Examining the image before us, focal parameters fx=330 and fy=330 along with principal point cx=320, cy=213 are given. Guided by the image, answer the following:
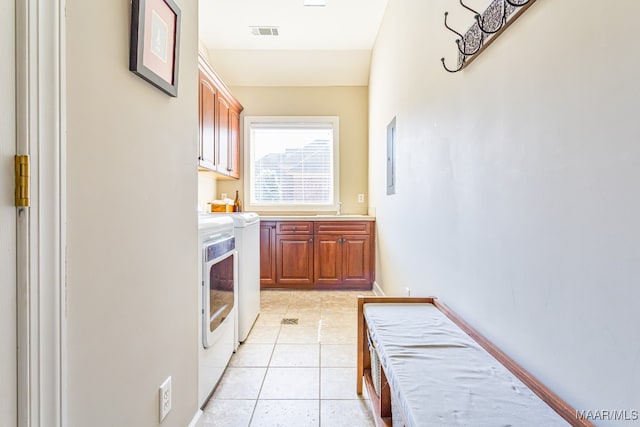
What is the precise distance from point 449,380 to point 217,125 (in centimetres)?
322

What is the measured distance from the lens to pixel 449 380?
983 mm

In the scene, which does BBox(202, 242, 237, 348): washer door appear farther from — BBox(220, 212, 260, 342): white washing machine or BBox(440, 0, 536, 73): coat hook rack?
BBox(440, 0, 536, 73): coat hook rack

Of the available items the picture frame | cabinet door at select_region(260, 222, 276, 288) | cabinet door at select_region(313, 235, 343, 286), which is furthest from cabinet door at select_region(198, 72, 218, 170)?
the picture frame

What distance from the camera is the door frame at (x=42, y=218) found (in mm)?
631

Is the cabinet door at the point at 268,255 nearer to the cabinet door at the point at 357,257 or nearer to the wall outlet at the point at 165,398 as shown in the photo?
the cabinet door at the point at 357,257

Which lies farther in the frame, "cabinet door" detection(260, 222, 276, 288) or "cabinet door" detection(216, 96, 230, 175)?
"cabinet door" detection(260, 222, 276, 288)

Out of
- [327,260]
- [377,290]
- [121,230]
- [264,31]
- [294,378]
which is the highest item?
[264,31]

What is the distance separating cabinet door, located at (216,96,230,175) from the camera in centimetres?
351

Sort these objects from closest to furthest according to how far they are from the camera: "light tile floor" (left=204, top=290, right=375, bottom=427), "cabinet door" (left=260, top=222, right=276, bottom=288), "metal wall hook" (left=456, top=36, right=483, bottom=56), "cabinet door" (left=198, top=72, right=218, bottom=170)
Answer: "metal wall hook" (left=456, top=36, right=483, bottom=56) < "light tile floor" (left=204, top=290, right=375, bottom=427) < "cabinet door" (left=198, top=72, right=218, bottom=170) < "cabinet door" (left=260, top=222, right=276, bottom=288)

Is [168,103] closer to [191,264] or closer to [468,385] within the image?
[191,264]

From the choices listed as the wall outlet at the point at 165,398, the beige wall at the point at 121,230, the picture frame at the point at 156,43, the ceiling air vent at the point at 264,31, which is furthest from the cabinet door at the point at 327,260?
the picture frame at the point at 156,43

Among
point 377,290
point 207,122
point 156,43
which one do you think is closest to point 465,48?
point 156,43

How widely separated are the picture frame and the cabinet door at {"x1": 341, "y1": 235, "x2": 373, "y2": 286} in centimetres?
299

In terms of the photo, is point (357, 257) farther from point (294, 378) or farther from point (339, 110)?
point (294, 378)
